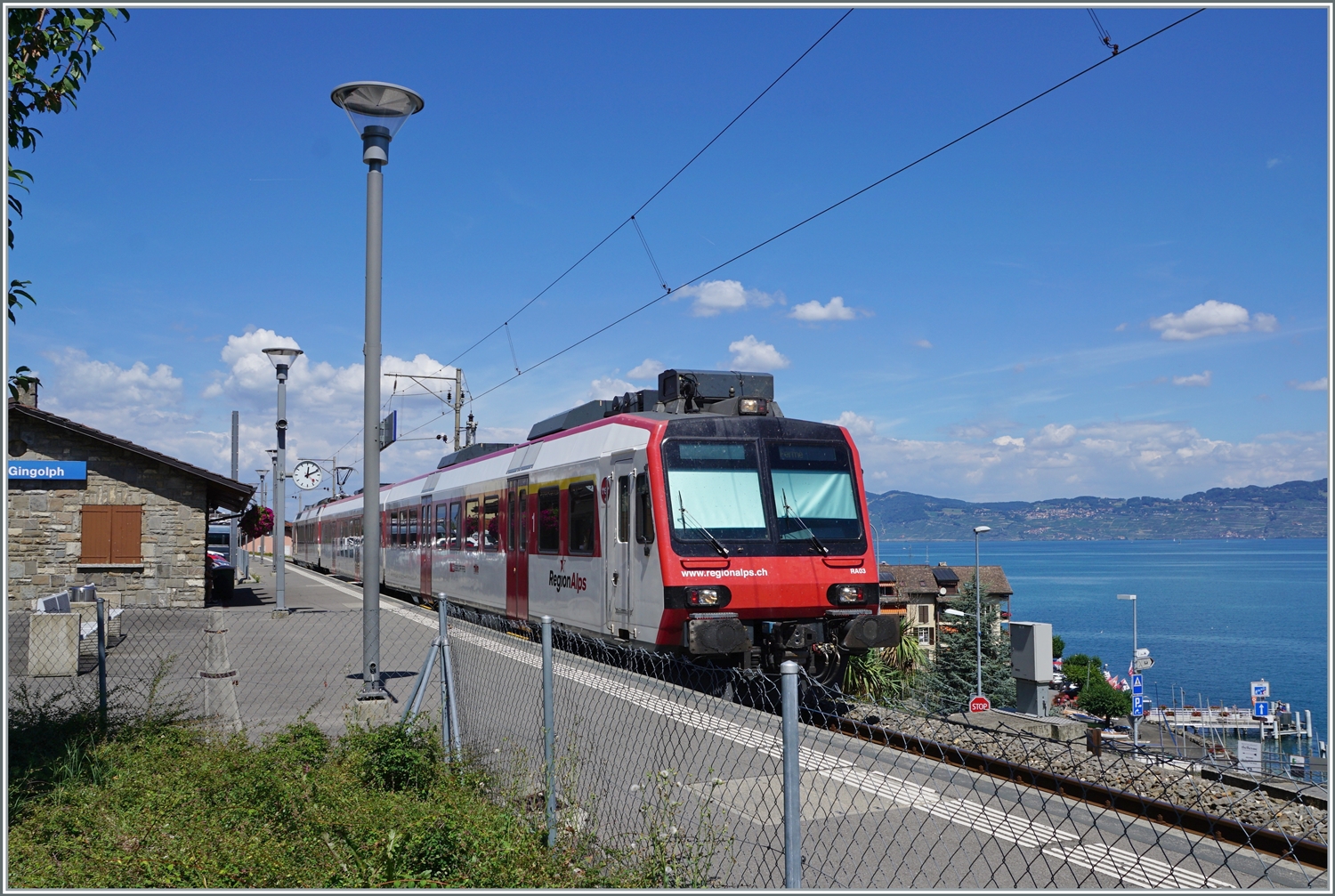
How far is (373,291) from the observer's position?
1135 centimetres

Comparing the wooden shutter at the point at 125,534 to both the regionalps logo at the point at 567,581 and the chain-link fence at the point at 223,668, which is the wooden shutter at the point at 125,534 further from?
the regionalps logo at the point at 567,581

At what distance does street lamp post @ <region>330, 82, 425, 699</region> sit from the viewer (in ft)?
35.6

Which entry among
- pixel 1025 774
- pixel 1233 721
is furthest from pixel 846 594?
pixel 1233 721

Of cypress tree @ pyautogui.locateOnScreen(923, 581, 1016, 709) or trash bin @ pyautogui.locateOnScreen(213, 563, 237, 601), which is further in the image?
cypress tree @ pyautogui.locateOnScreen(923, 581, 1016, 709)

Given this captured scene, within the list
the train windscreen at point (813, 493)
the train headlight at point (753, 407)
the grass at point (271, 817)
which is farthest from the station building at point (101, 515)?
the grass at point (271, 817)

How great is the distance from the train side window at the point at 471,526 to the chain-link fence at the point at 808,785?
250 inches

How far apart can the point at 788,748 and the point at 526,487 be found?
1258 centimetres

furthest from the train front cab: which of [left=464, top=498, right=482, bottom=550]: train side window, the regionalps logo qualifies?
[left=464, top=498, right=482, bottom=550]: train side window

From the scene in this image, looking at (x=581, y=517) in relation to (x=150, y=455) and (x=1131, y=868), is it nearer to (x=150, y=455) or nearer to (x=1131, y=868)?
(x=1131, y=868)

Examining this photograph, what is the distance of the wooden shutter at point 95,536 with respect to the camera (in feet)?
82.0

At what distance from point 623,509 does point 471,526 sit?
816 cm

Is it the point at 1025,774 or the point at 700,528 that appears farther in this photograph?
the point at 700,528

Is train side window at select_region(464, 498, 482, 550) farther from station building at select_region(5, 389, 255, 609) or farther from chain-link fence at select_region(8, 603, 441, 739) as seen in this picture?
station building at select_region(5, 389, 255, 609)

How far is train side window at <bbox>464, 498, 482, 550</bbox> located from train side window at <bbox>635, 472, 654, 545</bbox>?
307 inches
